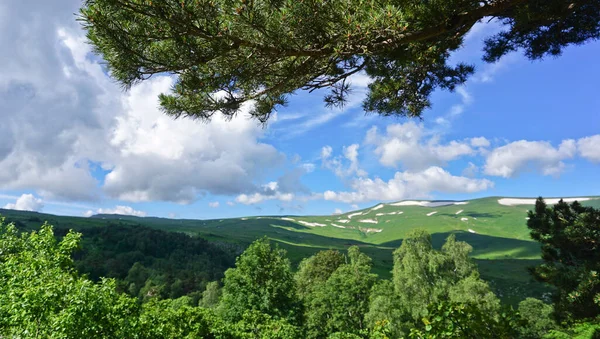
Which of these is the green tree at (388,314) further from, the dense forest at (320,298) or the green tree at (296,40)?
the green tree at (296,40)

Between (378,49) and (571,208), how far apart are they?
21.5 meters

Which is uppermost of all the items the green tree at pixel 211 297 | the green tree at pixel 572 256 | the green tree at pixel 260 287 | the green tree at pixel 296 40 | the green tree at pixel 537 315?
the green tree at pixel 296 40

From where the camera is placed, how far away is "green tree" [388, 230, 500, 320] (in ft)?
117

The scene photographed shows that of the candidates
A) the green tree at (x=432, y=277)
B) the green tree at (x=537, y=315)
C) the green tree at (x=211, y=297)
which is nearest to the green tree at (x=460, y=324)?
the green tree at (x=432, y=277)

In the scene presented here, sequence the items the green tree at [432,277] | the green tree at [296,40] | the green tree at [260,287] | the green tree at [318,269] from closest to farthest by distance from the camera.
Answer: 1. the green tree at [296,40]
2. the green tree at [260,287]
3. the green tree at [432,277]
4. the green tree at [318,269]

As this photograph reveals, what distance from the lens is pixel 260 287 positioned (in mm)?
27906

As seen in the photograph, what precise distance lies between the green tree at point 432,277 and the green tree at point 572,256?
15.4m

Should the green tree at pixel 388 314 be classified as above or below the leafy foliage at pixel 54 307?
below

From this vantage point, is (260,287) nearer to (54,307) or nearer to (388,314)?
(388,314)

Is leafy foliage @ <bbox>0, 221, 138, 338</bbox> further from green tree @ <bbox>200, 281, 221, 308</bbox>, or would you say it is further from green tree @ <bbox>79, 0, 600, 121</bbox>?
green tree @ <bbox>200, 281, 221, 308</bbox>

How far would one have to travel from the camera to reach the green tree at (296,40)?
6438 mm

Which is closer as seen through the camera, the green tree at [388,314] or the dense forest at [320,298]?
the dense forest at [320,298]

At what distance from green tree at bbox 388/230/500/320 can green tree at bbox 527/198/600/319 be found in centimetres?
1542

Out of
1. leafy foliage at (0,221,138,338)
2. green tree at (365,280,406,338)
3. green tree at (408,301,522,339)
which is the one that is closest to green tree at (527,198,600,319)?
green tree at (408,301,522,339)
